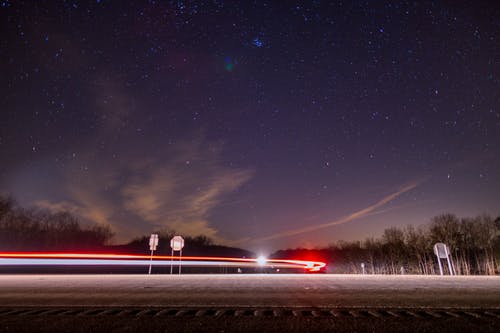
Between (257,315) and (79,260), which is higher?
(79,260)

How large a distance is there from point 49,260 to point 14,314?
21759mm

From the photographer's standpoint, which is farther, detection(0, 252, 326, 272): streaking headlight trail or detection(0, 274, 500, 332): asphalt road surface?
detection(0, 252, 326, 272): streaking headlight trail

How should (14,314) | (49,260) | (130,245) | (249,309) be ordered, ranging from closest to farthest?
(14,314) → (249,309) → (49,260) → (130,245)

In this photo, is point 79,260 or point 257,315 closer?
point 257,315

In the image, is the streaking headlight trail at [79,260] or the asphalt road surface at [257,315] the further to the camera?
the streaking headlight trail at [79,260]

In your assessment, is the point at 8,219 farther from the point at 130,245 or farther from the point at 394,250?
the point at 394,250

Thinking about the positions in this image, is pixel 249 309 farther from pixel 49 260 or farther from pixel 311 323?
pixel 49 260

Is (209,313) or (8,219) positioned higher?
(8,219)

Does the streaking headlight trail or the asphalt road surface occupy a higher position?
the streaking headlight trail

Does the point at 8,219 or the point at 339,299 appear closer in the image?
the point at 339,299

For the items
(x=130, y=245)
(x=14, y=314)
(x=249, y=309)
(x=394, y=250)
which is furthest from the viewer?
(x=130, y=245)

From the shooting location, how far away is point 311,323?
3463 mm

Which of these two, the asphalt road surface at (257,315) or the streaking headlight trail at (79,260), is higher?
the streaking headlight trail at (79,260)

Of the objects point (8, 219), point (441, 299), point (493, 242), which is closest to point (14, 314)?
point (441, 299)
